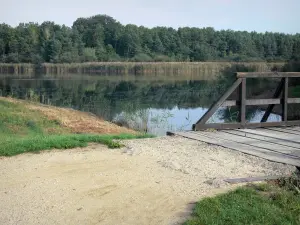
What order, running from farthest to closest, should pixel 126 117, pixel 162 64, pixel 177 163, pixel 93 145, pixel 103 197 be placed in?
A: 1. pixel 162 64
2. pixel 126 117
3. pixel 93 145
4. pixel 177 163
5. pixel 103 197

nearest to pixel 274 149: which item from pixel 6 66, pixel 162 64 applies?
pixel 162 64

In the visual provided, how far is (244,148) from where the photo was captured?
7.34m

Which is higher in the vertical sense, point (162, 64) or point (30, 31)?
point (30, 31)

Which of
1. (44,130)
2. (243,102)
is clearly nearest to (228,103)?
(243,102)

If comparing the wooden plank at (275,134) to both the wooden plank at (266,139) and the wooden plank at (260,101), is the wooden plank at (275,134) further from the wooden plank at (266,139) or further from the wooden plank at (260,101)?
the wooden plank at (260,101)

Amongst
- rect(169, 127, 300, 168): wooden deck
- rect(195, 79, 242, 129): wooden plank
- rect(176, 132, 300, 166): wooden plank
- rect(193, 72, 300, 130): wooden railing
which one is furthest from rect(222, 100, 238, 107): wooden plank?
rect(176, 132, 300, 166): wooden plank

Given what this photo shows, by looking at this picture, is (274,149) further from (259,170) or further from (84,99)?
(84,99)

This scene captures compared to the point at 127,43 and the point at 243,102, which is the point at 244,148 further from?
the point at 127,43

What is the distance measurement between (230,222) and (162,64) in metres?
63.5

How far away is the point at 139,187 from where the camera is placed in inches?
209

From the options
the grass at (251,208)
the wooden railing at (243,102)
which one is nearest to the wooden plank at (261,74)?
the wooden railing at (243,102)

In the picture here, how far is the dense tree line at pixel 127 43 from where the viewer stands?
83.2m

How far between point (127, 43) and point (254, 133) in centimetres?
9237

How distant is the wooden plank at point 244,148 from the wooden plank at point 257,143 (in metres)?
0.19
